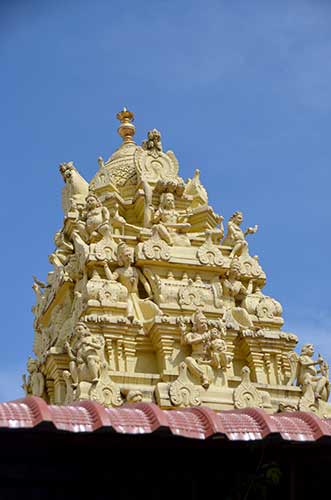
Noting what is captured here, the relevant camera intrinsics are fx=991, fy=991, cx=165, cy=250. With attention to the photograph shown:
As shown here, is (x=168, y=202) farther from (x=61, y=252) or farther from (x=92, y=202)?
(x=61, y=252)

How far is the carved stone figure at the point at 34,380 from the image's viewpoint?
975 inches

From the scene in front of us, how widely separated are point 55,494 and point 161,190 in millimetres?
16059

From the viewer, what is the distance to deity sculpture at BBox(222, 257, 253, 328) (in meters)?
24.8

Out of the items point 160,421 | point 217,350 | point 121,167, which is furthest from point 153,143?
point 160,421

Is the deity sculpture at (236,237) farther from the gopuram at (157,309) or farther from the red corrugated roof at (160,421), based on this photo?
the red corrugated roof at (160,421)

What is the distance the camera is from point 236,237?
26.9 meters

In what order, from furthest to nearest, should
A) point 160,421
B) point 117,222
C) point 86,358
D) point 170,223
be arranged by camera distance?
1. point 170,223
2. point 117,222
3. point 86,358
4. point 160,421

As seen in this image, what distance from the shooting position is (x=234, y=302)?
83.6 ft

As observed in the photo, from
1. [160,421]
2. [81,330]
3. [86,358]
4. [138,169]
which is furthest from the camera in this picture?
[138,169]

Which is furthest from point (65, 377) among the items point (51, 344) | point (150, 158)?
point (150, 158)

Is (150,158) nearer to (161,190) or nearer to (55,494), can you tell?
(161,190)

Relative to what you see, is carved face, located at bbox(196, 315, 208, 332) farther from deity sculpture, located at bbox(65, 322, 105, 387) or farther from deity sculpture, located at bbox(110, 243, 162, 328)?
deity sculpture, located at bbox(65, 322, 105, 387)

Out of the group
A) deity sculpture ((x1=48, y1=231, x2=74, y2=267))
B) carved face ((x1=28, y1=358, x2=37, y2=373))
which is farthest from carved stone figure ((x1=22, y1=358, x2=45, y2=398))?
deity sculpture ((x1=48, y1=231, x2=74, y2=267))

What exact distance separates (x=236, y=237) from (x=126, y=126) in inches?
241
